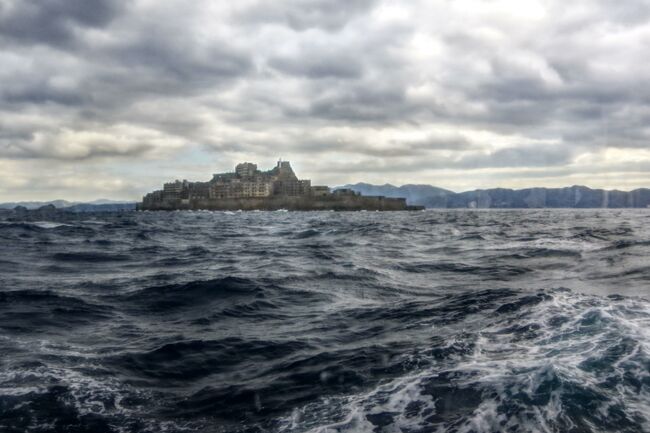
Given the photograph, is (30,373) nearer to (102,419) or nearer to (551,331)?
(102,419)

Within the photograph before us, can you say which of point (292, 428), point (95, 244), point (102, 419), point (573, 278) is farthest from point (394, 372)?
point (95, 244)

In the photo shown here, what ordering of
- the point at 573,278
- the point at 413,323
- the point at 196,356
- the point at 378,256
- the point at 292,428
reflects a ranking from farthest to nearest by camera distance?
the point at 378,256 → the point at 573,278 → the point at 413,323 → the point at 196,356 → the point at 292,428

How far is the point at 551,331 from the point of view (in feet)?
34.0

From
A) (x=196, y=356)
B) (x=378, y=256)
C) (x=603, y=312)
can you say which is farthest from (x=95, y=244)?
(x=603, y=312)

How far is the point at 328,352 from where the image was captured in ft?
32.4

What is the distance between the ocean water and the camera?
680cm

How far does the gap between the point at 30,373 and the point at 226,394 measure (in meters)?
3.61

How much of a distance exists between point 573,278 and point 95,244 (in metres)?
31.1

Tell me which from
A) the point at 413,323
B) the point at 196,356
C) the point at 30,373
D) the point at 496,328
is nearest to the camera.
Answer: the point at 30,373

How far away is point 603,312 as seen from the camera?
37.3 feet

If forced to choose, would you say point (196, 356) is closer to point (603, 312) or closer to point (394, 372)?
point (394, 372)

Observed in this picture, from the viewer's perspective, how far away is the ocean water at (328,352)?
6797 mm

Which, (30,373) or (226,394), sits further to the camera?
(30,373)

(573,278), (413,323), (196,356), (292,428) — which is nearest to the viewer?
(292,428)
